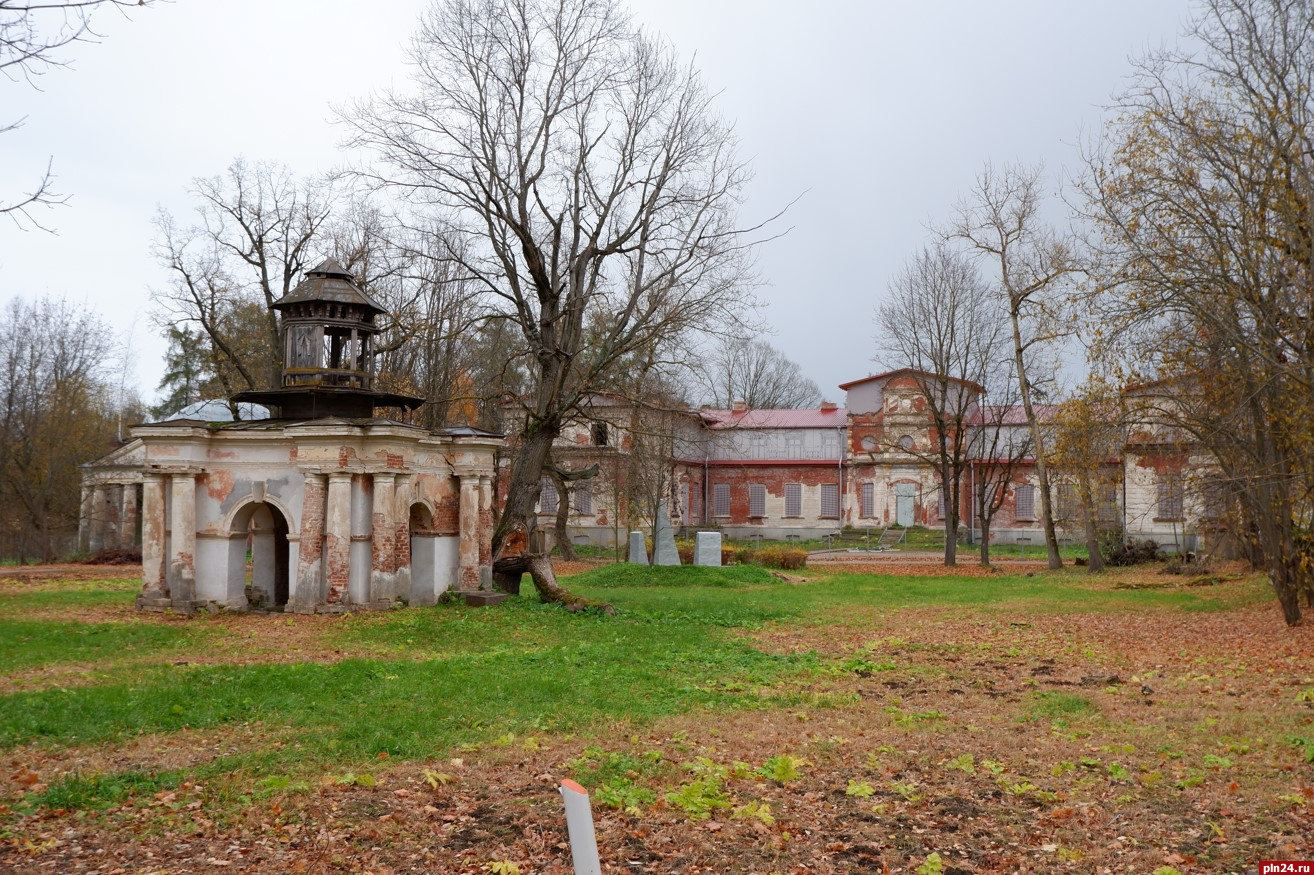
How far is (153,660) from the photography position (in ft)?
43.1

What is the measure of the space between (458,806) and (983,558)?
104 feet

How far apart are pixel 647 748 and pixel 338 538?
1114 cm

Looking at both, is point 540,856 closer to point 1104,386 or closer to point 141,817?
point 141,817

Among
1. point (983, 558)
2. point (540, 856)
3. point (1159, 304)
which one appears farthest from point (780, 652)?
point (983, 558)

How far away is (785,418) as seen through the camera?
57.0m

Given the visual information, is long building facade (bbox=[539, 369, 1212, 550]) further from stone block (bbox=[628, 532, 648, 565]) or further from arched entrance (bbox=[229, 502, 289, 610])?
arched entrance (bbox=[229, 502, 289, 610])

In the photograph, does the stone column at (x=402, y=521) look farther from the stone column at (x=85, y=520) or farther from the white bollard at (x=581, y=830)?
the stone column at (x=85, y=520)

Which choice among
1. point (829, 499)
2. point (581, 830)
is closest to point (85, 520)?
point (829, 499)

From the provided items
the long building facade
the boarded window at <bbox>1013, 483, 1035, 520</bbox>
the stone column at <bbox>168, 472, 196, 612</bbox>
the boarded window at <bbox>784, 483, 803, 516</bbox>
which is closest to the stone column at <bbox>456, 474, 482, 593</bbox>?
the stone column at <bbox>168, 472, 196, 612</bbox>

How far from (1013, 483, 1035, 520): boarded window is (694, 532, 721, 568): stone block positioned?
23932 mm

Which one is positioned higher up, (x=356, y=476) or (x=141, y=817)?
(x=356, y=476)

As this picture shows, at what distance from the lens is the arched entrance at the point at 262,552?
19.3 meters

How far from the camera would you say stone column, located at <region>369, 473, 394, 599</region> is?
1869 cm

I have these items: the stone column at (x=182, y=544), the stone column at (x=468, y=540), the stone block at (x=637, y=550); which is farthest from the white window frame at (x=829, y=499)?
the stone column at (x=182, y=544)
